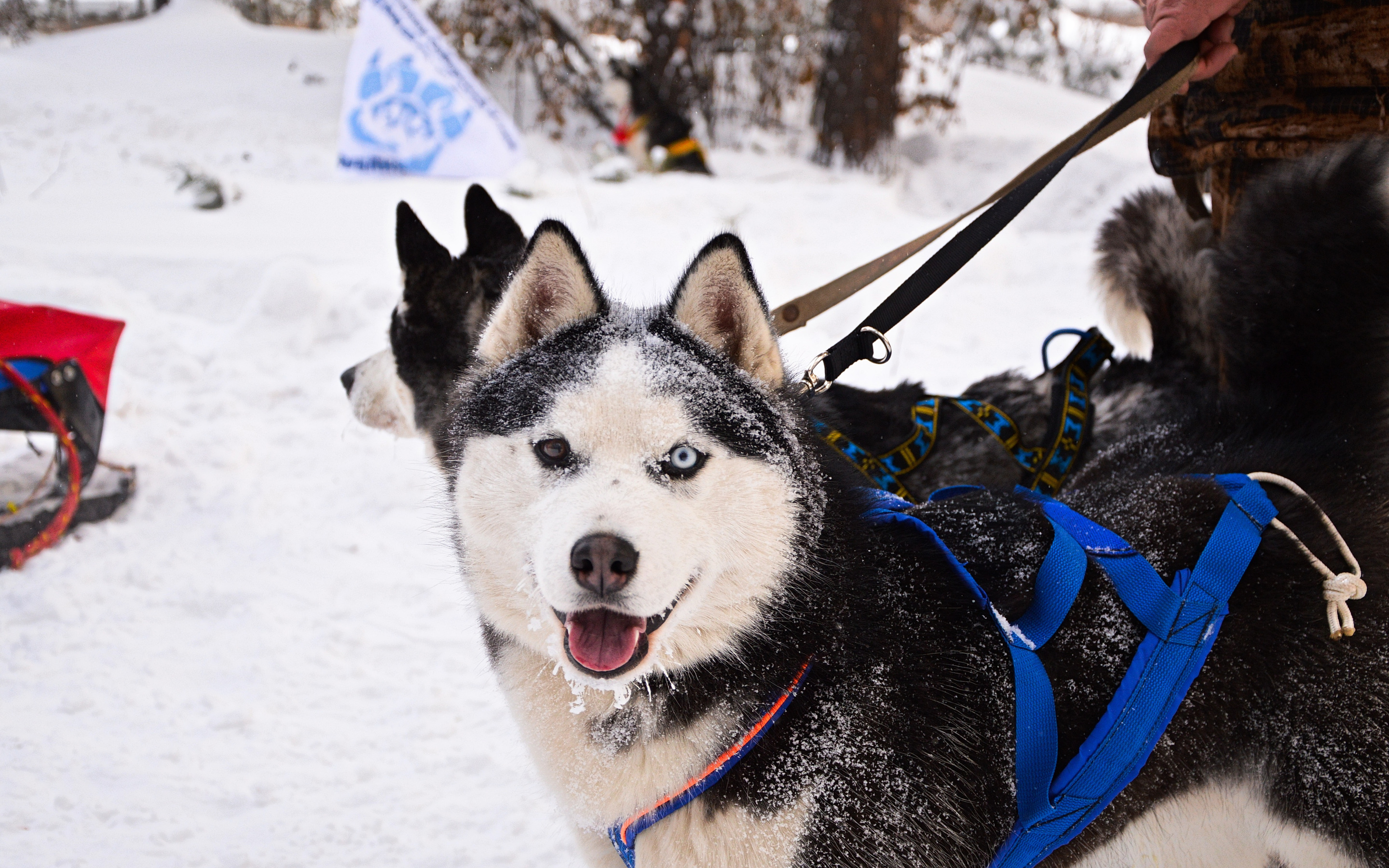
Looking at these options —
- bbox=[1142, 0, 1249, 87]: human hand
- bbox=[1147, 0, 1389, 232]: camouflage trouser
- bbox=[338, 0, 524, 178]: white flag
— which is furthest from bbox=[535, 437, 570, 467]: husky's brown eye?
bbox=[338, 0, 524, 178]: white flag

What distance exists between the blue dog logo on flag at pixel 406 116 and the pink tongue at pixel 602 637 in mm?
7928

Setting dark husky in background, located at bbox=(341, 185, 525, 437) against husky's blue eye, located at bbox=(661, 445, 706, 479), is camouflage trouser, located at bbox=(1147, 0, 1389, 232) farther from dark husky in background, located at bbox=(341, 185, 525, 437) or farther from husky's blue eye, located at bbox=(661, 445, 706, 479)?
dark husky in background, located at bbox=(341, 185, 525, 437)

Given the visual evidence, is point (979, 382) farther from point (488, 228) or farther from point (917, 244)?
point (488, 228)

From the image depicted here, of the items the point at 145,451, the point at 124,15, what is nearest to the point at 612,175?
the point at 145,451

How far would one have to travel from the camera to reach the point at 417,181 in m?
8.38

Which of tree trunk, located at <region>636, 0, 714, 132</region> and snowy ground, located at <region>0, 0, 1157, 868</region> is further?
tree trunk, located at <region>636, 0, 714, 132</region>

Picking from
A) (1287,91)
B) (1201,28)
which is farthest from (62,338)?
(1287,91)

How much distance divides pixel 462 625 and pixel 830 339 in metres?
3.27

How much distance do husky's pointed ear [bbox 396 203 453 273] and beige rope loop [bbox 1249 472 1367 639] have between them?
9.66ft

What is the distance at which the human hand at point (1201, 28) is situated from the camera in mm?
2115

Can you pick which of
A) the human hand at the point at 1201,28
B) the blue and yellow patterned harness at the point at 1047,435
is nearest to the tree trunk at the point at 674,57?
the blue and yellow patterned harness at the point at 1047,435

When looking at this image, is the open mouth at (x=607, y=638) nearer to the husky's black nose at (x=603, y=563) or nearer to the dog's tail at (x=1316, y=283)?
the husky's black nose at (x=603, y=563)

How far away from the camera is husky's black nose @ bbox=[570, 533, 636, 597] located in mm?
1332

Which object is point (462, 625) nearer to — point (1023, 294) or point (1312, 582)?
point (1312, 582)
